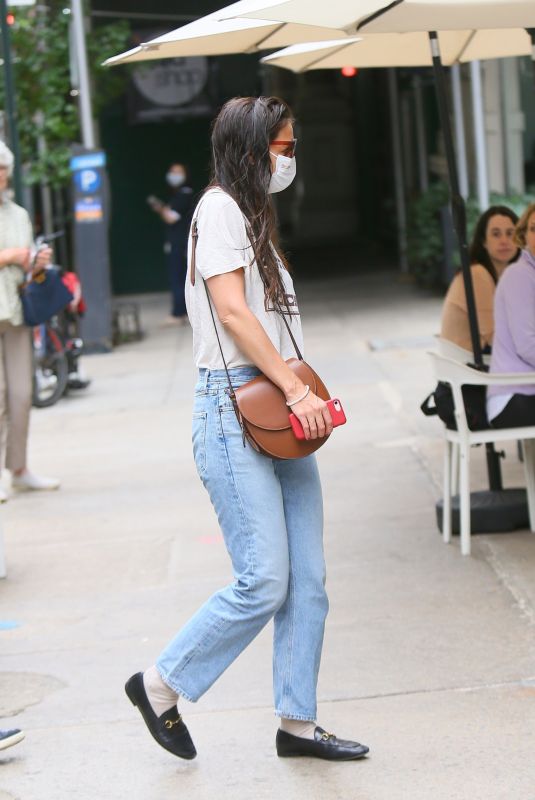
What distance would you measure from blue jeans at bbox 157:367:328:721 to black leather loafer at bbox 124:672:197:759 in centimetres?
10

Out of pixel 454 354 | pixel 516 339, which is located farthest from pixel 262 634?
pixel 454 354

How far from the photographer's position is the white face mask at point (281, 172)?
3809 millimetres

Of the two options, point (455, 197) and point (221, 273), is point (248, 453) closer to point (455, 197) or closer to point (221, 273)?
point (221, 273)

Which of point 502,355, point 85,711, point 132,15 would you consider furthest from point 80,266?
point 85,711

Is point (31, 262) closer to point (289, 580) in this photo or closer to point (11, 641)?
point (11, 641)

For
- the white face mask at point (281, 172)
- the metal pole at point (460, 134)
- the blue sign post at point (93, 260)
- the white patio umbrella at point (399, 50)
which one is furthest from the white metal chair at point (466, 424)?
the metal pole at point (460, 134)

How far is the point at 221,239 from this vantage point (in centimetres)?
371

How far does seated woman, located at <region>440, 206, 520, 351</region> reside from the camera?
6.88 m

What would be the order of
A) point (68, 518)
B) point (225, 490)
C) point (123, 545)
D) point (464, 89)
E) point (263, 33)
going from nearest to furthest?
point (225, 490) → point (263, 33) → point (123, 545) → point (68, 518) → point (464, 89)

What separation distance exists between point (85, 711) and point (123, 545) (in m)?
2.25

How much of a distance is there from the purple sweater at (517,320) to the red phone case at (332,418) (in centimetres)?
236

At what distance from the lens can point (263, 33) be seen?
6113 mm

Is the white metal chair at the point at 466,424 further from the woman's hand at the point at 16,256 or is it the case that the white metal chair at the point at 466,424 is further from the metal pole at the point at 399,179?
the metal pole at the point at 399,179

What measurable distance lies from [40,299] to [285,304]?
153 inches
